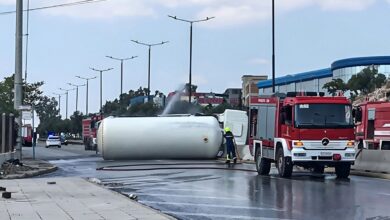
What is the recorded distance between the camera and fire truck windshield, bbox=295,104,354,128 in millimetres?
22219

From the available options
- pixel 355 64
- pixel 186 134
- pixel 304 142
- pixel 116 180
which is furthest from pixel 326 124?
pixel 355 64

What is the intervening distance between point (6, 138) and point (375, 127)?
17.9 meters

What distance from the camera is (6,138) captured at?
3047 centimetres

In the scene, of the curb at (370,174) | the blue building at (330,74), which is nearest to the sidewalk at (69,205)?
the curb at (370,174)

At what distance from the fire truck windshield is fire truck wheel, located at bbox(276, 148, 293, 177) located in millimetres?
1340

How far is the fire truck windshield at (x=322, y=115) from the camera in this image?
22.2 meters

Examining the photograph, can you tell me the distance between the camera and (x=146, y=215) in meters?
12.3

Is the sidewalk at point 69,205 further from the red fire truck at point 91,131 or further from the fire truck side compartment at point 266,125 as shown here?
the red fire truck at point 91,131

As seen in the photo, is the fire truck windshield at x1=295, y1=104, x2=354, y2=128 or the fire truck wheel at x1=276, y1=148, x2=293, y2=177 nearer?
the fire truck windshield at x1=295, y1=104, x2=354, y2=128

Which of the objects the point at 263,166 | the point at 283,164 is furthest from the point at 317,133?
the point at 263,166

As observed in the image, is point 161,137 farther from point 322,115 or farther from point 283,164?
point 322,115

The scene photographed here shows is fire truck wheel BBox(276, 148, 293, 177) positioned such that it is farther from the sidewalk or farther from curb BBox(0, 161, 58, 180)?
curb BBox(0, 161, 58, 180)

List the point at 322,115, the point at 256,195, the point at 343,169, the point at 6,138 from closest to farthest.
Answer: the point at 256,195
the point at 322,115
the point at 343,169
the point at 6,138

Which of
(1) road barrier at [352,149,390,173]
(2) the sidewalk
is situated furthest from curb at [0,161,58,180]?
(1) road barrier at [352,149,390,173]
